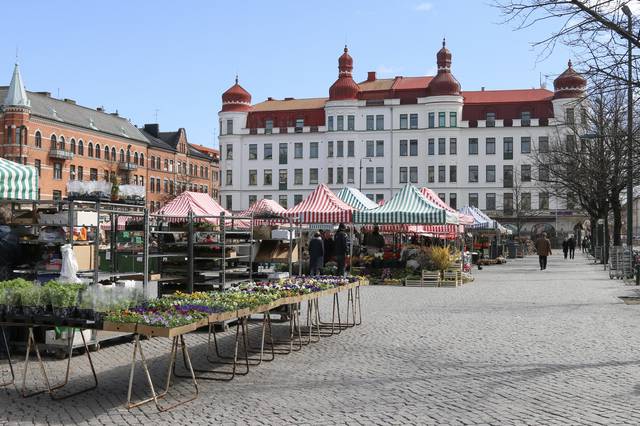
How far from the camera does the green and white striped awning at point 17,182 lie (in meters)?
10.8

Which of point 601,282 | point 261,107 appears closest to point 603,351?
point 601,282

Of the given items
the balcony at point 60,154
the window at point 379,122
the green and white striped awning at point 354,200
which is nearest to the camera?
the green and white striped awning at point 354,200

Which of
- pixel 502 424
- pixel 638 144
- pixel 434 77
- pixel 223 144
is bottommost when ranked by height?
pixel 502 424

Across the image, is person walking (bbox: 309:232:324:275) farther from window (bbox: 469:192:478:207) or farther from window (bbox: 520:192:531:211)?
window (bbox: 469:192:478:207)

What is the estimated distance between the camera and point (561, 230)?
257 feet

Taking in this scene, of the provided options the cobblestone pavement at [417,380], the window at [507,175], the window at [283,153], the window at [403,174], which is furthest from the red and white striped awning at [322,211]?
the window at [283,153]

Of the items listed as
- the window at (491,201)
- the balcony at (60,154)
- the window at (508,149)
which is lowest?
the window at (491,201)

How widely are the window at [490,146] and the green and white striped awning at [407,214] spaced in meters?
58.2

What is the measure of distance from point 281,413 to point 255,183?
80762 millimetres

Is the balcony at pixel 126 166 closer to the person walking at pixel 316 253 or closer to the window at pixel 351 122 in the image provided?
the window at pixel 351 122

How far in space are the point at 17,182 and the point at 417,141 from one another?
238ft

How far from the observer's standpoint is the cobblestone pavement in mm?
6793

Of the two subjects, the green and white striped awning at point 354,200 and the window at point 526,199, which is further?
the window at point 526,199

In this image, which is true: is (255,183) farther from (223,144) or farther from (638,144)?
(638,144)
